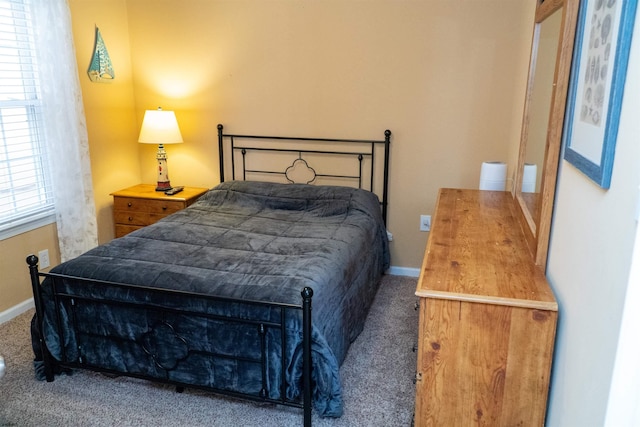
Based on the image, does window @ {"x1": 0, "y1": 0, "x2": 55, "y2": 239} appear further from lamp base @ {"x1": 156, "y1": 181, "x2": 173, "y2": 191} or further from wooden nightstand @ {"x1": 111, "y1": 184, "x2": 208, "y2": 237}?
lamp base @ {"x1": 156, "y1": 181, "x2": 173, "y2": 191}

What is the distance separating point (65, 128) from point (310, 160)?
1.70 meters

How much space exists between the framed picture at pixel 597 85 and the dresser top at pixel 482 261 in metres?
0.44

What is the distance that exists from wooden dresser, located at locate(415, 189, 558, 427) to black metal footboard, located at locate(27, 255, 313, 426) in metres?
0.56

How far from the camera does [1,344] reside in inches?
114

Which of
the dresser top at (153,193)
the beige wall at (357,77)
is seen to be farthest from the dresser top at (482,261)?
the dresser top at (153,193)

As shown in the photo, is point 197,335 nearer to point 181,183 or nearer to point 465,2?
point 181,183

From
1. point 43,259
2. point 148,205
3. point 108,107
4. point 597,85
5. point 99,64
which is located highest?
point 99,64

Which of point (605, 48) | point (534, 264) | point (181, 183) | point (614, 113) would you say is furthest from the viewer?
point (181, 183)

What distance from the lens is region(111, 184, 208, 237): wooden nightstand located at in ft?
12.5

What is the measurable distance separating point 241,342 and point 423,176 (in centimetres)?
202

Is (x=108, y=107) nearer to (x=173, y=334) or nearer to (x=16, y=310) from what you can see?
(x=16, y=310)

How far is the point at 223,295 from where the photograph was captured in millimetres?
2260

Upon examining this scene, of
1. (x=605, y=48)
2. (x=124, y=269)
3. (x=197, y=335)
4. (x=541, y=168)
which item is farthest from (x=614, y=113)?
(x=124, y=269)

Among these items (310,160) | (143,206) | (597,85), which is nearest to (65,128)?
(143,206)
